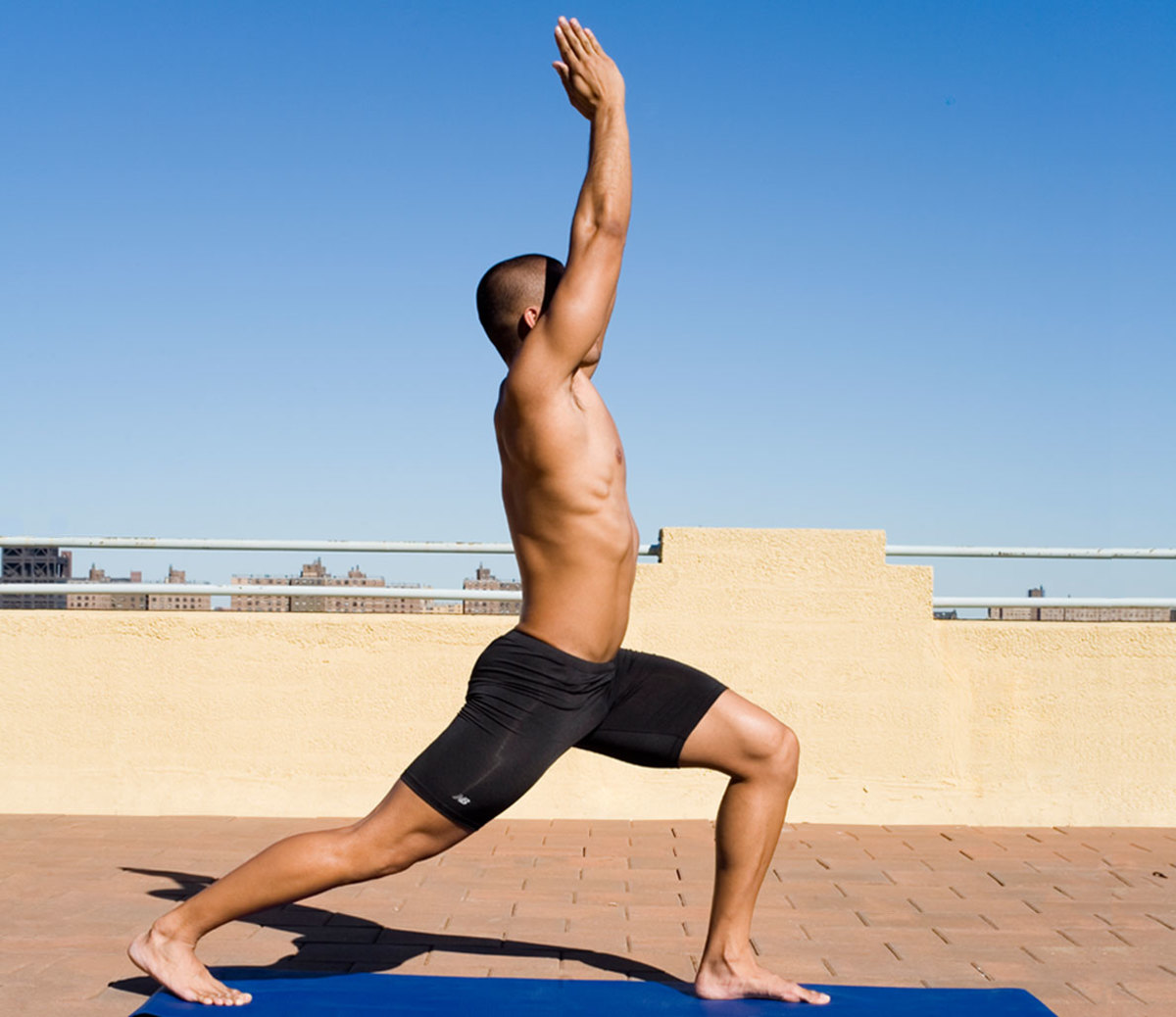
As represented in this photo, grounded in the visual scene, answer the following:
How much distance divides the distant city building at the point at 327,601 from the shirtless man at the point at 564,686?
3.27m

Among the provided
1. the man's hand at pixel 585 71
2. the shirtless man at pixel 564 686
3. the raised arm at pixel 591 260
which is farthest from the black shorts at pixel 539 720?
the man's hand at pixel 585 71

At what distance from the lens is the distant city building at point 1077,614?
6352 millimetres

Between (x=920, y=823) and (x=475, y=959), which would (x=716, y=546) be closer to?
(x=920, y=823)

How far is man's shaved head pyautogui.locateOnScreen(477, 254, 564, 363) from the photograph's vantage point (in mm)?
3074

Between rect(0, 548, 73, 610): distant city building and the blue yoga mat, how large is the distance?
3.62m

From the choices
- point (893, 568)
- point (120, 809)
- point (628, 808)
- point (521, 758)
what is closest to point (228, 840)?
point (120, 809)

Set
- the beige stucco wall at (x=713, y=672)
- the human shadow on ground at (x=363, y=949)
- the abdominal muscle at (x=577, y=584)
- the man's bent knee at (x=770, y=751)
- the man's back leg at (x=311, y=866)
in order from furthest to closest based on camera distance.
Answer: the beige stucco wall at (x=713, y=672)
the human shadow on ground at (x=363, y=949)
the man's bent knee at (x=770, y=751)
the abdominal muscle at (x=577, y=584)
the man's back leg at (x=311, y=866)

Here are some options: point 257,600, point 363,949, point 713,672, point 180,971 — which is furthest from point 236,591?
point 180,971

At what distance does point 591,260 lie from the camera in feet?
9.51

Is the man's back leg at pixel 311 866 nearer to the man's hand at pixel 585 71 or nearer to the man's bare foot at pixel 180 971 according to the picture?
the man's bare foot at pixel 180 971

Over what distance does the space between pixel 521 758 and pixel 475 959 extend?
112 centimetres

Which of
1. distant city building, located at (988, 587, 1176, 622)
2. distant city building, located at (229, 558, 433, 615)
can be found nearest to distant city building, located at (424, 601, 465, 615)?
distant city building, located at (229, 558, 433, 615)

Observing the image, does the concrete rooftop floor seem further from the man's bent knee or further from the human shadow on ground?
the man's bent knee

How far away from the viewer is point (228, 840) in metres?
5.53
